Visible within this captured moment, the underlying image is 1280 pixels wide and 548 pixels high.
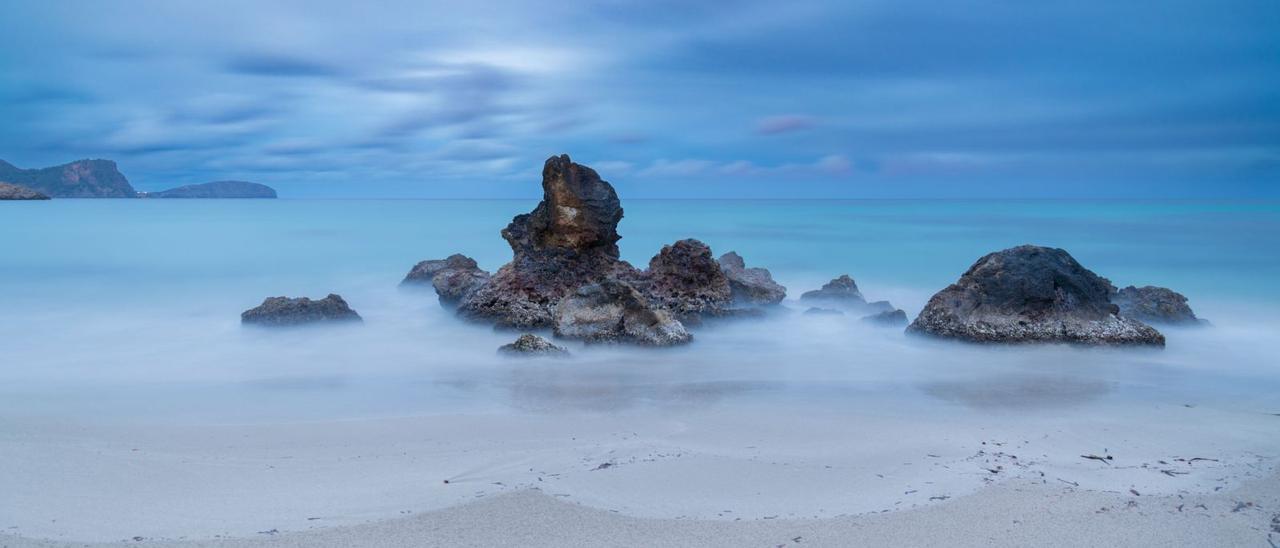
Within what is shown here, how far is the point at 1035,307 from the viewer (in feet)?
30.3

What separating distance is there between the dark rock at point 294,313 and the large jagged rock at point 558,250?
65.7 inches

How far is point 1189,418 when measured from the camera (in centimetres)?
645

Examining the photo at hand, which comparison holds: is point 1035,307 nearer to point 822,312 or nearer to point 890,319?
point 890,319

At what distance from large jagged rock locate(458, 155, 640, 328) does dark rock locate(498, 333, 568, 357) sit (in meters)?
1.82

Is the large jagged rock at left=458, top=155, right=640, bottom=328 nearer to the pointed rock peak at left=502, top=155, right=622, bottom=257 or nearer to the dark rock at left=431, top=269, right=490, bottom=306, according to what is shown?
the pointed rock peak at left=502, top=155, right=622, bottom=257

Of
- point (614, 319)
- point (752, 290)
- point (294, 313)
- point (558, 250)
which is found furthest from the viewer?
point (752, 290)

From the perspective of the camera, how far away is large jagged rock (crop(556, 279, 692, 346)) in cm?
903

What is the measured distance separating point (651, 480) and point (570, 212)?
6.80 metres

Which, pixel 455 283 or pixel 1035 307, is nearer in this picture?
pixel 1035 307

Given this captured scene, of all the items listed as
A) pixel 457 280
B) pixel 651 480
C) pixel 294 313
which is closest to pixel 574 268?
pixel 457 280

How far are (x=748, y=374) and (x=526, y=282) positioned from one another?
3.66 meters

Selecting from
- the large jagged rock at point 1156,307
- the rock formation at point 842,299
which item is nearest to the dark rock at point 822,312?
the rock formation at point 842,299

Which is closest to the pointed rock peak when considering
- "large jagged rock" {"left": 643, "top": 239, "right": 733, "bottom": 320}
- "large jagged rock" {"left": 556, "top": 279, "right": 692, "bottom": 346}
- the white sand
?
"large jagged rock" {"left": 643, "top": 239, "right": 733, "bottom": 320}

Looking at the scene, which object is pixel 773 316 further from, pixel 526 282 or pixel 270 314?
pixel 270 314
